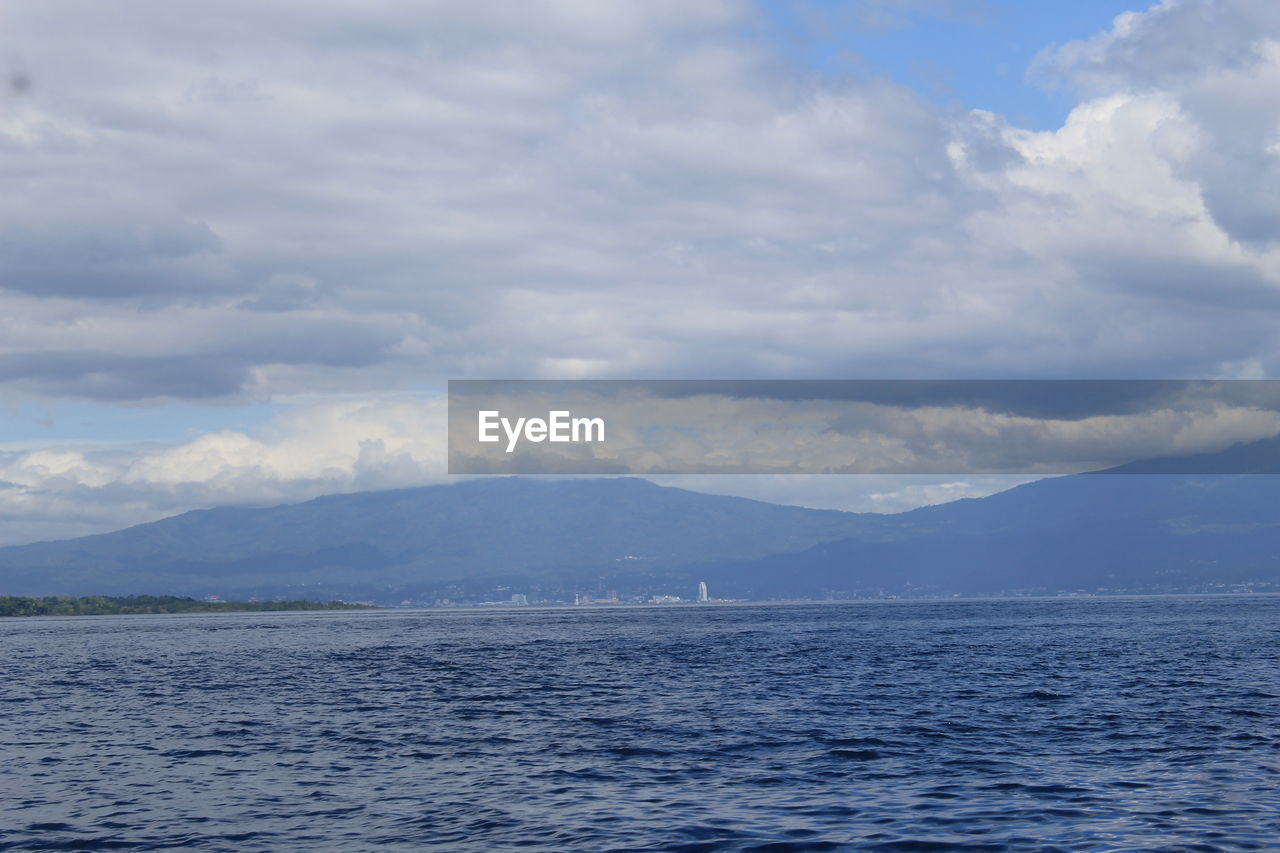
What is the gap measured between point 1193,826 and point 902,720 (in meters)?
26.5

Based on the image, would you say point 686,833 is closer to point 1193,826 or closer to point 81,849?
point 1193,826

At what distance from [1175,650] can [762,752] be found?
79.8m

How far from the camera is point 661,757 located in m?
50.1

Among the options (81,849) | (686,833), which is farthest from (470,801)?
(81,849)

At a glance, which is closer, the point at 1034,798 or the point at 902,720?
the point at 1034,798

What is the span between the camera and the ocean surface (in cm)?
3606

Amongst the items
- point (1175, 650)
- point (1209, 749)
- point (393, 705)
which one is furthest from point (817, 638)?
point (1209, 749)

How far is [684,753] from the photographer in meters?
50.9

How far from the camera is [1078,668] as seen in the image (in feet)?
306

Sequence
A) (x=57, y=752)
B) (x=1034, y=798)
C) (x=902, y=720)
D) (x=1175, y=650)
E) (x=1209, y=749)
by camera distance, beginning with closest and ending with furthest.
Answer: (x=1034, y=798) < (x=1209, y=749) < (x=57, y=752) < (x=902, y=720) < (x=1175, y=650)

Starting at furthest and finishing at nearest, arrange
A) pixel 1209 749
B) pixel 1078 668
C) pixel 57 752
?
pixel 1078 668 < pixel 57 752 < pixel 1209 749

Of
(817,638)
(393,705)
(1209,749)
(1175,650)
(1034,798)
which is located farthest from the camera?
(817,638)

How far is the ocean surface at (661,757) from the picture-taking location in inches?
1420

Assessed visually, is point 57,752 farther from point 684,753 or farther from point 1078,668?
point 1078,668
